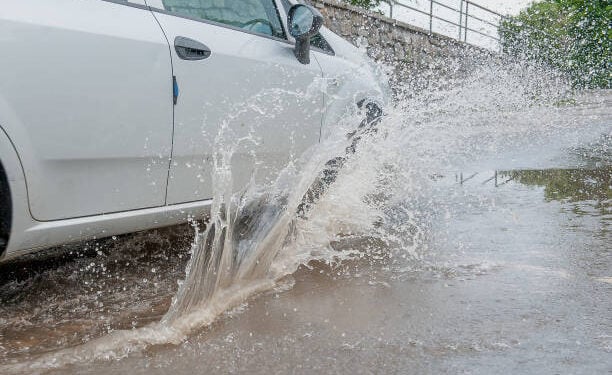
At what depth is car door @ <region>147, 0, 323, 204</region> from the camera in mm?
2877

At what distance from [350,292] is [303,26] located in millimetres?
1583

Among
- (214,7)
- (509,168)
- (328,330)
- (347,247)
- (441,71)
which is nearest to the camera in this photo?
(328,330)

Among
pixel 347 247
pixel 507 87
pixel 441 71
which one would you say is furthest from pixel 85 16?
pixel 507 87

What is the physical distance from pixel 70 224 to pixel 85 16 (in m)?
0.81

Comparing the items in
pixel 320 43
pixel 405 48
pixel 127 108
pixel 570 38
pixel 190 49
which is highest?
pixel 570 38

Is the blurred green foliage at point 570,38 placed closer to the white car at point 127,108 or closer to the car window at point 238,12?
the car window at point 238,12

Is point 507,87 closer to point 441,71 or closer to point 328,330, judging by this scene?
point 441,71

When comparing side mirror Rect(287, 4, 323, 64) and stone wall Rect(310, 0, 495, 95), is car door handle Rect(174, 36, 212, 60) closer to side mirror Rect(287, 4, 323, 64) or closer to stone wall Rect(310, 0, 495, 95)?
side mirror Rect(287, 4, 323, 64)

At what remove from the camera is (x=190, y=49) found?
2.88m

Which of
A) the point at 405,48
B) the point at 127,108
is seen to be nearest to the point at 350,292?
the point at 127,108

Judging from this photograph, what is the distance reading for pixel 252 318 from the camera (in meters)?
Result: 2.59

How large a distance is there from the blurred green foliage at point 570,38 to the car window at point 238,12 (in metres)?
19.1

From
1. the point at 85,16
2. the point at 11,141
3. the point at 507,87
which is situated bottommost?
the point at 11,141

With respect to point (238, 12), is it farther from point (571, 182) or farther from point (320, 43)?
point (571, 182)
